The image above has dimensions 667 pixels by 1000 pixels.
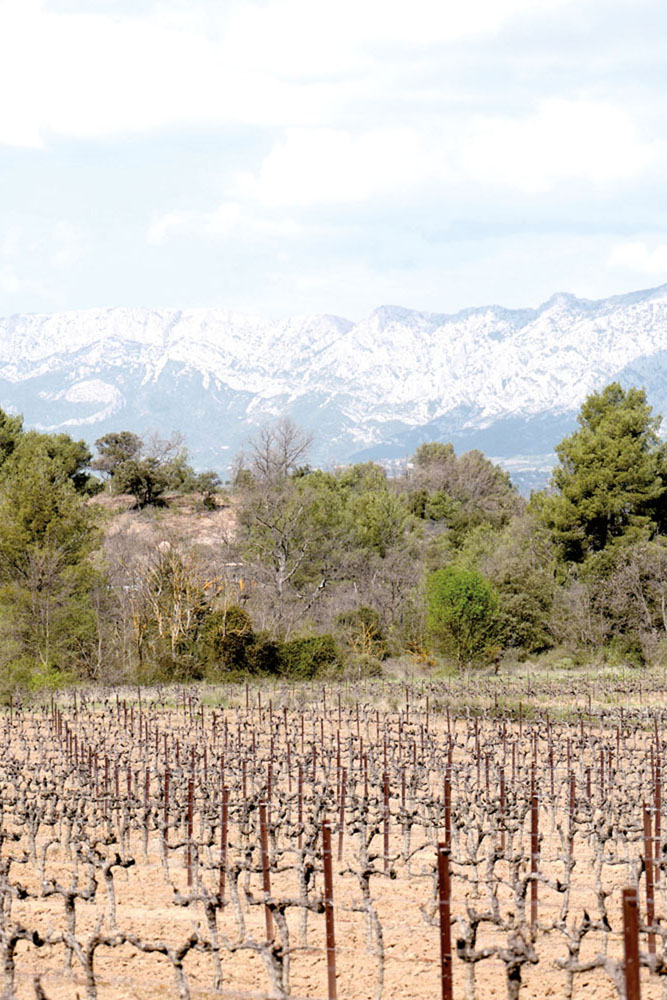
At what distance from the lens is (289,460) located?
160 ft

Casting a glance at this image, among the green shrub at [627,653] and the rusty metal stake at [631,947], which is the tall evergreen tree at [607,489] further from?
the rusty metal stake at [631,947]

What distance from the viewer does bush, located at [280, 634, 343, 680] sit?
32375 millimetres

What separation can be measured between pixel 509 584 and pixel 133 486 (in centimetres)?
3184

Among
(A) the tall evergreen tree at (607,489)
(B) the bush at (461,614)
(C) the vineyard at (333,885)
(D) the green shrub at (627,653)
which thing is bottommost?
(C) the vineyard at (333,885)

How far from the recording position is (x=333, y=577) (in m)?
45.1

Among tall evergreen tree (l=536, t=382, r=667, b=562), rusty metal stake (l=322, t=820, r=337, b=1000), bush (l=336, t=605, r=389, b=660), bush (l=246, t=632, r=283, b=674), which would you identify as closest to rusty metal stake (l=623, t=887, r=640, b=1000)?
rusty metal stake (l=322, t=820, r=337, b=1000)

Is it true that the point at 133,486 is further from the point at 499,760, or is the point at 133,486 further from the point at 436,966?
the point at 436,966

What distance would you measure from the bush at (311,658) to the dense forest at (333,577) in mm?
49

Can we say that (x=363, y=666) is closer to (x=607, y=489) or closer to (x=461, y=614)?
(x=461, y=614)

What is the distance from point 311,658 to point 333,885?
2085cm

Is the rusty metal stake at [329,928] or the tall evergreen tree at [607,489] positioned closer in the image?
the rusty metal stake at [329,928]

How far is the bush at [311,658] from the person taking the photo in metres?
32.4

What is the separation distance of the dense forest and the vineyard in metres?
11.7

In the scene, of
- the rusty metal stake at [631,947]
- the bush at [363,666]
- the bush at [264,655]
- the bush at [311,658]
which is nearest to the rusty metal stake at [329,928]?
the rusty metal stake at [631,947]
